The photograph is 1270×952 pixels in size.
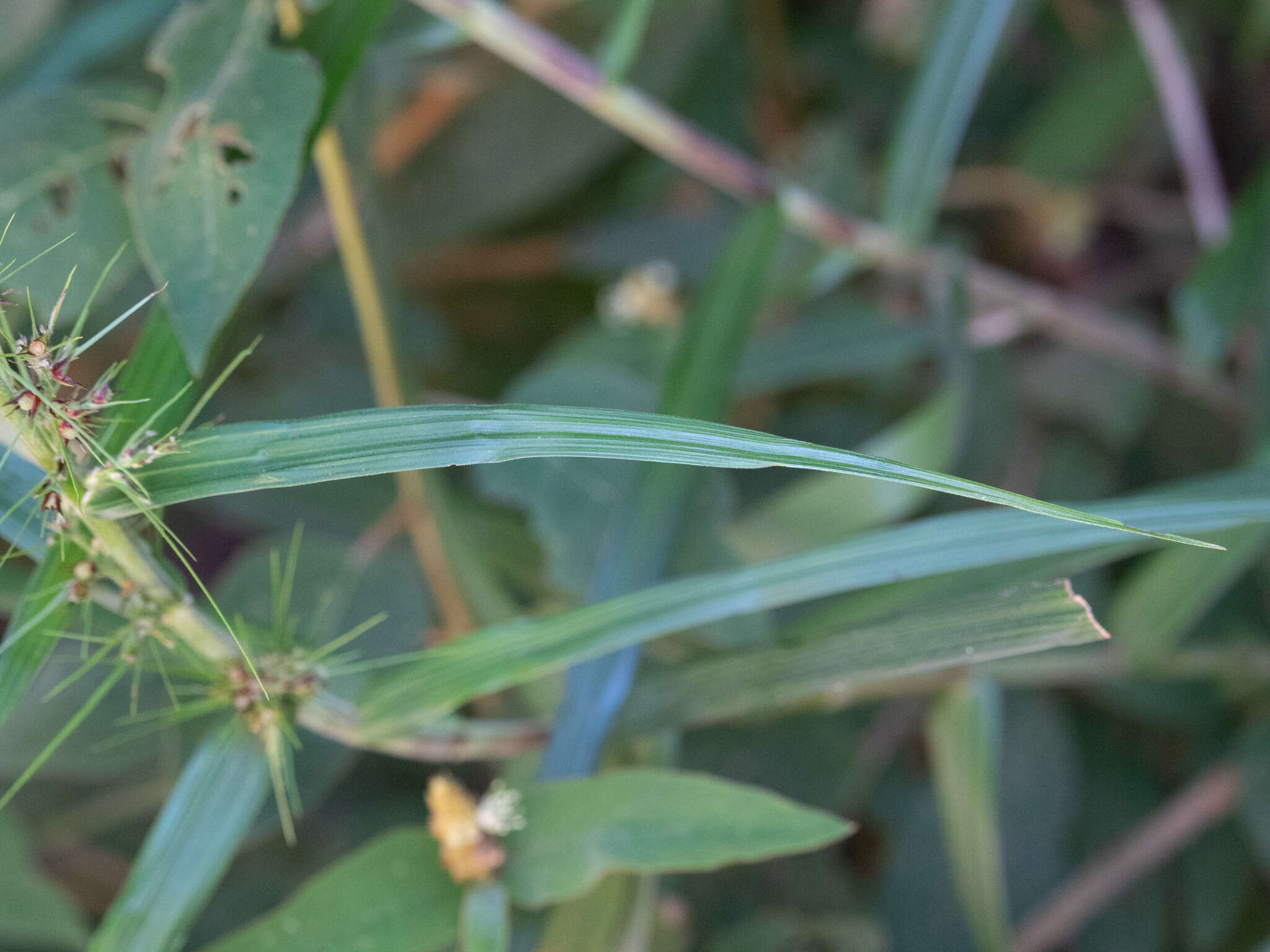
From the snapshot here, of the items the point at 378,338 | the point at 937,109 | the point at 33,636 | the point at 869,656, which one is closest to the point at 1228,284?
the point at 937,109

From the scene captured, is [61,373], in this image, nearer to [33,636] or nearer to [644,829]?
[33,636]

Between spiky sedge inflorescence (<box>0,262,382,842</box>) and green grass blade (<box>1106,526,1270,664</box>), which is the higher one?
spiky sedge inflorescence (<box>0,262,382,842</box>)

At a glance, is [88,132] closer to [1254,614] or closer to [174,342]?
[174,342]

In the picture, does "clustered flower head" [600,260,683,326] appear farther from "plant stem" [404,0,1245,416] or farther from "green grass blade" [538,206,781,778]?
"green grass blade" [538,206,781,778]

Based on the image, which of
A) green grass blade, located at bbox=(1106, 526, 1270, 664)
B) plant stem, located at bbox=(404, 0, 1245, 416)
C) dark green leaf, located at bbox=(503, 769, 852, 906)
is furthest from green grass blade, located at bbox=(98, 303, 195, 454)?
green grass blade, located at bbox=(1106, 526, 1270, 664)

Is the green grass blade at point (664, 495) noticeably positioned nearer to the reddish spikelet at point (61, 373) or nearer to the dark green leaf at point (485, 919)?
the dark green leaf at point (485, 919)

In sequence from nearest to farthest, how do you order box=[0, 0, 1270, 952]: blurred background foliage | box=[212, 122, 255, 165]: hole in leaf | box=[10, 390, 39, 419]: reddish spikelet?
1. box=[10, 390, 39, 419]: reddish spikelet
2. box=[212, 122, 255, 165]: hole in leaf
3. box=[0, 0, 1270, 952]: blurred background foliage

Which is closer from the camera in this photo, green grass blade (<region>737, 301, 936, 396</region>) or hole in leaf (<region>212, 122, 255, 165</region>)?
hole in leaf (<region>212, 122, 255, 165</region>)
